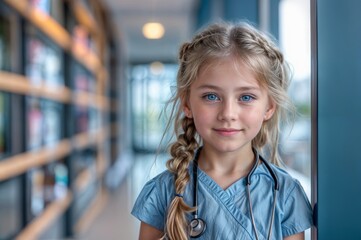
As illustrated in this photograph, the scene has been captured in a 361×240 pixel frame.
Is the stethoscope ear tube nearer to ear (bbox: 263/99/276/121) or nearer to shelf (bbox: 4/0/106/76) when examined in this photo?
ear (bbox: 263/99/276/121)

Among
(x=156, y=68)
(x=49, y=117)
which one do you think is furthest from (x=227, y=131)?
(x=156, y=68)

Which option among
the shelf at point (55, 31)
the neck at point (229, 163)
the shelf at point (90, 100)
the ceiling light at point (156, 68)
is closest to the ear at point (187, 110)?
the neck at point (229, 163)

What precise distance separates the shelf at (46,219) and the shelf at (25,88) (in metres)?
0.97

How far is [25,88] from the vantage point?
3.35 m

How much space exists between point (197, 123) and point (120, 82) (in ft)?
31.0

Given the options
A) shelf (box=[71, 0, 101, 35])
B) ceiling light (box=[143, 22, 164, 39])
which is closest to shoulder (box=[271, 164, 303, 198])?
shelf (box=[71, 0, 101, 35])

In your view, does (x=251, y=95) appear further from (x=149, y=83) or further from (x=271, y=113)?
(x=149, y=83)

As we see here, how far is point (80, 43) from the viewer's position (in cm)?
562

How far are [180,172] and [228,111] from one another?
0.20m

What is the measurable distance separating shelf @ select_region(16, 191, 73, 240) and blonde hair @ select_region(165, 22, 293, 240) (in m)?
2.39

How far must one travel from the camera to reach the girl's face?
1095 millimetres

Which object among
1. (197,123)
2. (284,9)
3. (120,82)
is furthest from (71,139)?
(120,82)

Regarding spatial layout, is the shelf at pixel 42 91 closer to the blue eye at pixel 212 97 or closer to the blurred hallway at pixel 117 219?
the blurred hallway at pixel 117 219

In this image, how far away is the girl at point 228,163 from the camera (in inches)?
43.1
